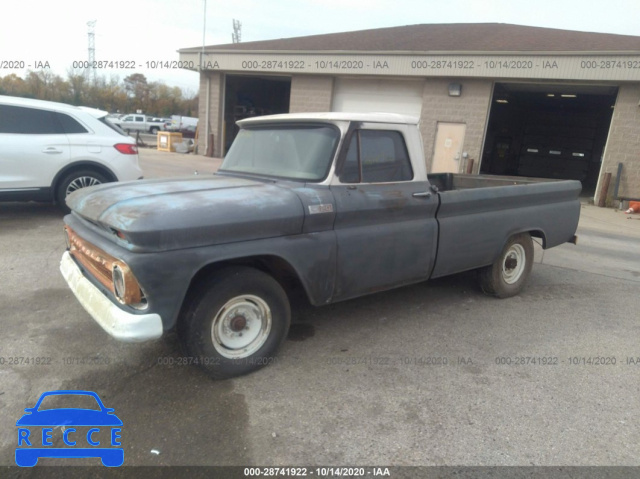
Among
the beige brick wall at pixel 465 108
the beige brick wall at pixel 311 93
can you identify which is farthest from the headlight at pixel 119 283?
the beige brick wall at pixel 311 93

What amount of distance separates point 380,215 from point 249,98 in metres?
20.3

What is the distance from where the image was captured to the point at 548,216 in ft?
17.2

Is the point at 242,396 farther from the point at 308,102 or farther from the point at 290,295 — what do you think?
the point at 308,102

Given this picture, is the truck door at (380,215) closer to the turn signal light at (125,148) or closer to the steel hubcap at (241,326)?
the steel hubcap at (241,326)

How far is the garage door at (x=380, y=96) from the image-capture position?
15.6 metres

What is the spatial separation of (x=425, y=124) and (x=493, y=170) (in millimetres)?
9655

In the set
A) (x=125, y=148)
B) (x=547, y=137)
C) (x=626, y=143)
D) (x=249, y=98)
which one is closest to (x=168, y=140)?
(x=249, y=98)

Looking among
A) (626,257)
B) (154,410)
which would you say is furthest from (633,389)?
(626,257)

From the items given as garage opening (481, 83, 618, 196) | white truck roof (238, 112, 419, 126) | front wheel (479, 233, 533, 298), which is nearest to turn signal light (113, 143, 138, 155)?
white truck roof (238, 112, 419, 126)

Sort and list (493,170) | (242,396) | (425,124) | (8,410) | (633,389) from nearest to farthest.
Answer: (8,410), (242,396), (633,389), (425,124), (493,170)

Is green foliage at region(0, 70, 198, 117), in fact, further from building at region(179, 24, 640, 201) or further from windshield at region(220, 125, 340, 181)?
windshield at region(220, 125, 340, 181)

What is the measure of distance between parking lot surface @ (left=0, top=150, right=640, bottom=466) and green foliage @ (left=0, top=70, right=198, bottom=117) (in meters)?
36.8

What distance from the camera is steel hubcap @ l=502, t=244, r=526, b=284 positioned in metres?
5.14

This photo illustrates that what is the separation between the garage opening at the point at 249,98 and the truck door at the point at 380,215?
1778 cm
